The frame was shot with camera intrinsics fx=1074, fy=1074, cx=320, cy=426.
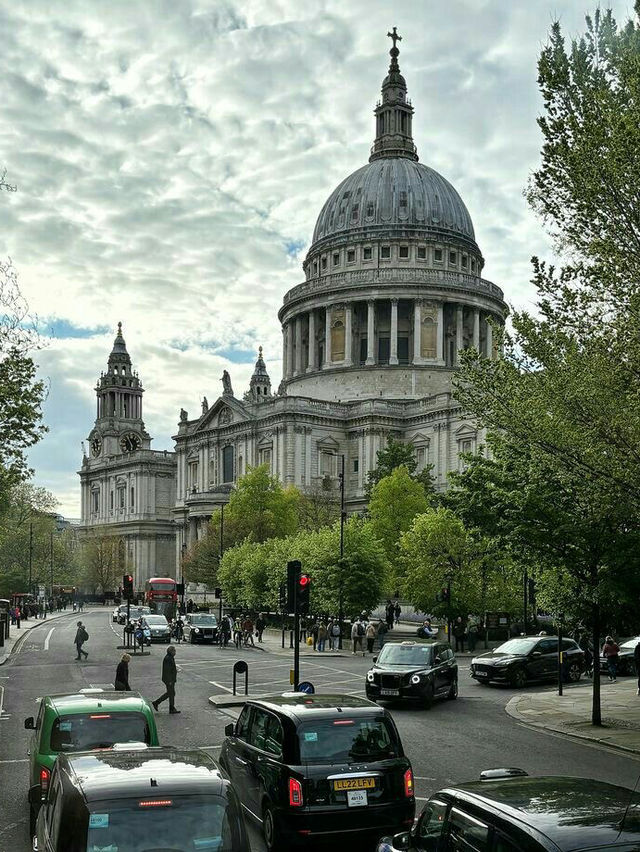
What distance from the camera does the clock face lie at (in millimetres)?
161625

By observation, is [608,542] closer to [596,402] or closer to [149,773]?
[596,402]

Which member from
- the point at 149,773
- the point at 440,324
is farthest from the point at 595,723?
the point at 440,324

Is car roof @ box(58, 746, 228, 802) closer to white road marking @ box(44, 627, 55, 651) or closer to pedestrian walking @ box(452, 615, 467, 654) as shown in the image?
pedestrian walking @ box(452, 615, 467, 654)

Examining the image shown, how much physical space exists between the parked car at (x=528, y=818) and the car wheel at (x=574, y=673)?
2685 centimetres

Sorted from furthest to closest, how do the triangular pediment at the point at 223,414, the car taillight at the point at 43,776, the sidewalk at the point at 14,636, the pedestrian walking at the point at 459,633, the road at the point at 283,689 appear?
1. the triangular pediment at the point at 223,414
2. the pedestrian walking at the point at 459,633
3. the sidewalk at the point at 14,636
4. the road at the point at 283,689
5. the car taillight at the point at 43,776

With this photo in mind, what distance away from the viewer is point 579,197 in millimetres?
18469

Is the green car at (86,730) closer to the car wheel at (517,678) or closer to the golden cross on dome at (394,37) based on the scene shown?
the car wheel at (517,678)

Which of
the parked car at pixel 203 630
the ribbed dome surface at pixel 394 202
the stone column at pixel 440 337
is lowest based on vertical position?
the parked car at pixel 203 630

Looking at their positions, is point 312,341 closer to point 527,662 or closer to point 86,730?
point 527,662

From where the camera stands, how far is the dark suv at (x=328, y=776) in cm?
1205

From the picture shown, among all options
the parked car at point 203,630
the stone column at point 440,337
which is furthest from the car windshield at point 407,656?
the stone column at point 440,337

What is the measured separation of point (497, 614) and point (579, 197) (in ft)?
121

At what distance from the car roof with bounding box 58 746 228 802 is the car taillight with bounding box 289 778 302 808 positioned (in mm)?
2618

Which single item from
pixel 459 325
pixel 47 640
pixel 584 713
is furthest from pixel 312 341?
pixel 584 713
